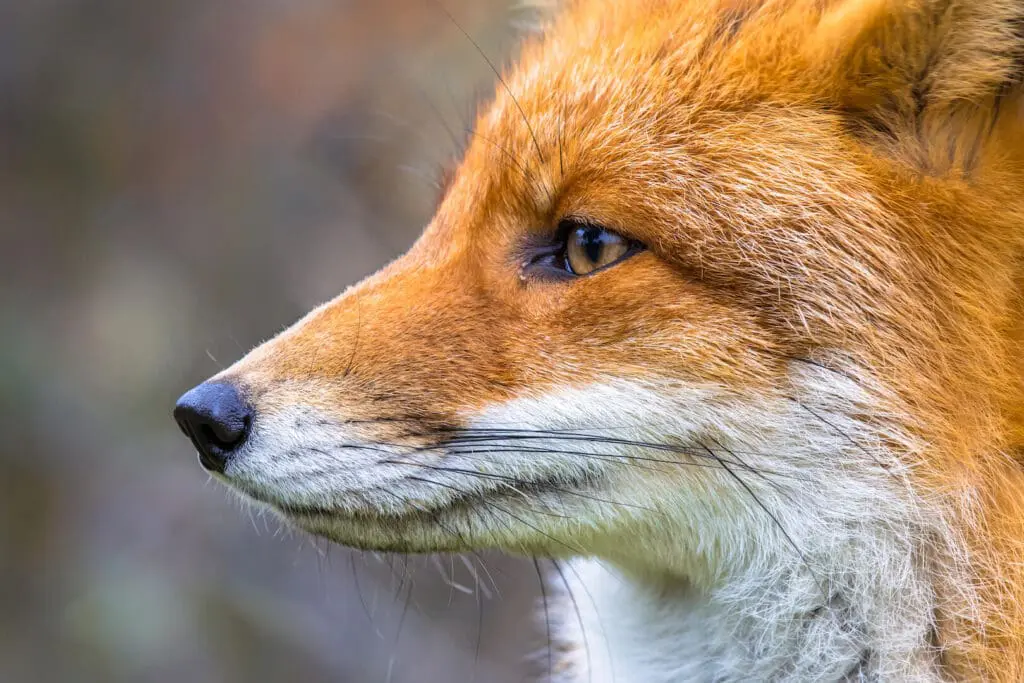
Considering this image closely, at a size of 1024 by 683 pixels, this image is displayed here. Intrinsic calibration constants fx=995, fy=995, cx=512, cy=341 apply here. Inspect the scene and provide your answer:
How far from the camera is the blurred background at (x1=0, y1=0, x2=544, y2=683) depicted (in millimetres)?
5754

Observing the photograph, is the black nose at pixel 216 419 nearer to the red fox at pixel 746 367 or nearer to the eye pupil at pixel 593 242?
the red fox at pixel 746 367

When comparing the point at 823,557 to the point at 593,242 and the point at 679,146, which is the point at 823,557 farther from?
the point at 679,146

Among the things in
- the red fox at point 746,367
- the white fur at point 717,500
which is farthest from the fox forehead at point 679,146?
the white fur at point 717,500

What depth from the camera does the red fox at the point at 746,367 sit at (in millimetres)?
2355

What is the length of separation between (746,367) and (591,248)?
0.50 metres

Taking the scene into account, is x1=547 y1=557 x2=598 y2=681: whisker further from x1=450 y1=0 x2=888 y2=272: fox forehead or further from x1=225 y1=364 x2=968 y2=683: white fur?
x1=450 y1=0 x2=888 y2=272: fox forehead

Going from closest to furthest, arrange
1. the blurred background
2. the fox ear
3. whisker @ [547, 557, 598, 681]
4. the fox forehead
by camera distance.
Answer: the fox ear
the fox forehead
whisker @ [547, 557, 598, 681]
the blurred background

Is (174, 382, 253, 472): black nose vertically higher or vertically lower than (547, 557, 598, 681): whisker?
higher

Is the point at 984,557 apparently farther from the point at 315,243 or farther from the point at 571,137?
the point at 315,243

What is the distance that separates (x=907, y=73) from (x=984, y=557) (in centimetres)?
118

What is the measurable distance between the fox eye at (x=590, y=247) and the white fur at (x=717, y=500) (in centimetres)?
32

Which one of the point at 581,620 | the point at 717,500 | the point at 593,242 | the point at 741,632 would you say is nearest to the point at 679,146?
the point at 593,242

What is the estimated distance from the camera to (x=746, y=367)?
2.37 m

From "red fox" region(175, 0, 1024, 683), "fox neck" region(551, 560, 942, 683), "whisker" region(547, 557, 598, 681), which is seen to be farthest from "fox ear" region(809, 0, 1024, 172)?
"whisker" region(547, 557, 598, 681)
